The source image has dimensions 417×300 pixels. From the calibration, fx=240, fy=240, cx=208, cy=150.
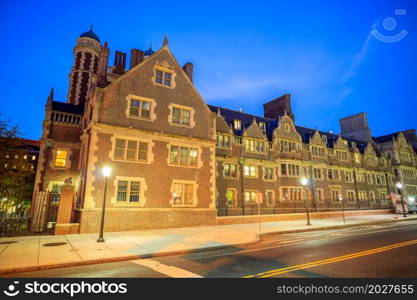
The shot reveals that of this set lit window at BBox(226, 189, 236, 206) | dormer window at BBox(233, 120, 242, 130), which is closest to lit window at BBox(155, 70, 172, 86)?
dormer window at BBox(233, 120, 242, 130)

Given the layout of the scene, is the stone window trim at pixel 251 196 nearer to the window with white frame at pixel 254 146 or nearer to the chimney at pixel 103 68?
the window with white frame at pixel 254 146

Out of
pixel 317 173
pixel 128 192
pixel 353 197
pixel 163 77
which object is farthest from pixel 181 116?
pixel 353 197

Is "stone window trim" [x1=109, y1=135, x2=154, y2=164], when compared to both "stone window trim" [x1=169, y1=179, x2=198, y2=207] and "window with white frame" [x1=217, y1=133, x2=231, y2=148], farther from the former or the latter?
"window with white frame" [x1=217, y1=133, x2=231, y2=148]

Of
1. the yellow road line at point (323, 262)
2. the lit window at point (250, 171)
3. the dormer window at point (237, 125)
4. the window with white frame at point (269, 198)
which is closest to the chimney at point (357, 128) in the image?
the window with white frame at point (269, 198)

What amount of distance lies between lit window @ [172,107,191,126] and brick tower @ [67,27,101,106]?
77.2 ft

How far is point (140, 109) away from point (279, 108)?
29.7m

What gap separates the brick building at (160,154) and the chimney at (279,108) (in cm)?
515

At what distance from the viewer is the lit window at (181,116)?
22500 mm

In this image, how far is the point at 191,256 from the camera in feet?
34.4

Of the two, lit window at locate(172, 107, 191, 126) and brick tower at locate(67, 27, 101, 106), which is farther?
brick tower at locate(67, 27, 101, 106)

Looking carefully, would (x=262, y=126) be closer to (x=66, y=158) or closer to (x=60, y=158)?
(x=66, y=158)

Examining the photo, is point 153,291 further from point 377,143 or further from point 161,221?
point 377,143

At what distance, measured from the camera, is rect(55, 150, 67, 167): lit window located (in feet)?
77.7

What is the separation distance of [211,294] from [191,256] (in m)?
5.18
